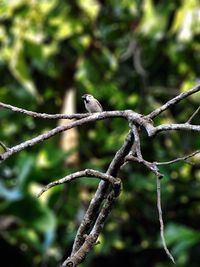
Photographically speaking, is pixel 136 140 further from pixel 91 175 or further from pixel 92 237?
pixel 92 237

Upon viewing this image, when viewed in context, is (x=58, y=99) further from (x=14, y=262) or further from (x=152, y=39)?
(x=14, y=262)

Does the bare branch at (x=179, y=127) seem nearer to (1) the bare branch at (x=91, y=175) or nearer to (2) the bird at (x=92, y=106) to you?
(1) the bare branch at (x=91, y=175)

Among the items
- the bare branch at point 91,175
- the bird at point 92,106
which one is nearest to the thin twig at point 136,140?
the bare branch at point 91,175

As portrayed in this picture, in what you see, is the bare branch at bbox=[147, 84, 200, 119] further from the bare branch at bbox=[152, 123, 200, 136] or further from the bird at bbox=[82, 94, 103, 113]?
the bird at bbox=[82, 94, 103, 113]

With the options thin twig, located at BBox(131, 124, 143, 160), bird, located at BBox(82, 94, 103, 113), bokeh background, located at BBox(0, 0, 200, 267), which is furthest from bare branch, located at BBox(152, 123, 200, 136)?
bokeh background, located at BBox(0, 0, 200, 267)

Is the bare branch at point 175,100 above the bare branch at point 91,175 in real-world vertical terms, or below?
above

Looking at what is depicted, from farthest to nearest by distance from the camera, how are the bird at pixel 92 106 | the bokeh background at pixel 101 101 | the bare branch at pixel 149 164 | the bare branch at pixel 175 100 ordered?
the bokeh background at pixel 101 101 < the bird at pixel 92 106 < the bare branch at pixel 175 100 < the bare branch at pixel 149 164

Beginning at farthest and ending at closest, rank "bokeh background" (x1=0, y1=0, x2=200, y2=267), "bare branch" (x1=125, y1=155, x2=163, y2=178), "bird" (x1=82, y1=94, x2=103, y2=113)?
"bokeh background" (x1=0, y1=0, x2=200, y2=267), "bird" (x1=82, y1=94, x2=103, y2=113), "bare branch" (x1=125, y1=155, x2=163, y2=178)

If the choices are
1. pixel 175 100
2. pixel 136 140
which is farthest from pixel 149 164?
pixel 175 100

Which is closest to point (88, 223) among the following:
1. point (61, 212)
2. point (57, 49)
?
point (61, 212)
